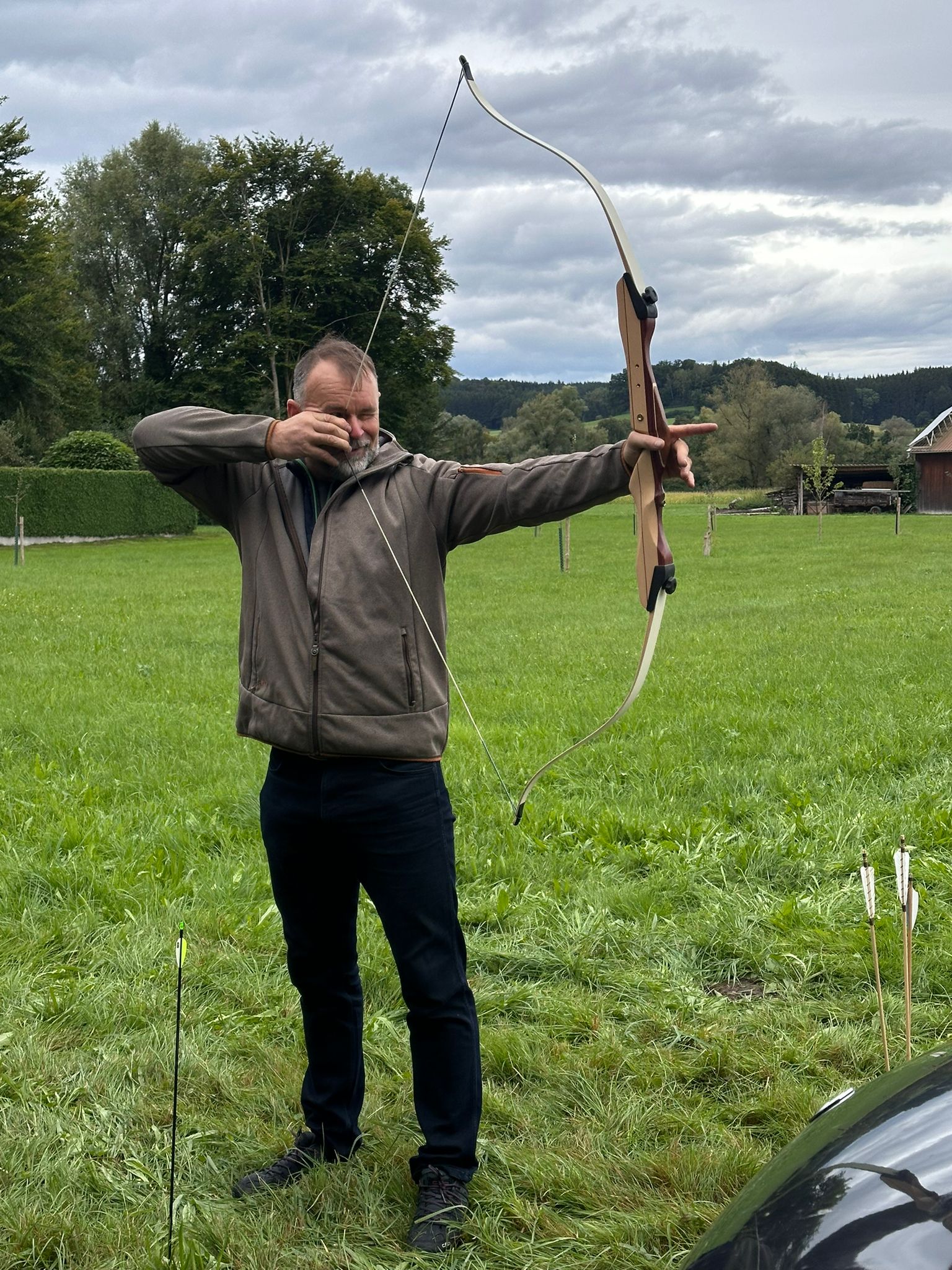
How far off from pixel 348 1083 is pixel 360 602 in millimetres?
1205

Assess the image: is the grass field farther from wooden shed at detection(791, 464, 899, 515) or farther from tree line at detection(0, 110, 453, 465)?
wooden shed at detection(791, 464, 899, 515)

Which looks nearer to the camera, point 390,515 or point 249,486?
point 390,515

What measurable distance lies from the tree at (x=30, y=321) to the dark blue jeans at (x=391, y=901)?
118ft

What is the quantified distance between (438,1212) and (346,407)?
178cm

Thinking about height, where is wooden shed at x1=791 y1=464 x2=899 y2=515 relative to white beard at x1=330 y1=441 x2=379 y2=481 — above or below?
above

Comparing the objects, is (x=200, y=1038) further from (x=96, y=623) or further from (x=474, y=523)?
(x=96, y=623)

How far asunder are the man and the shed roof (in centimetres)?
4844

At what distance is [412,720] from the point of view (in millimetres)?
2480

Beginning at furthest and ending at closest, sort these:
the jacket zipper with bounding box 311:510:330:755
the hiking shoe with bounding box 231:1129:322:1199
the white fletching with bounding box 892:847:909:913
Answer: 1. the hiking shoe with bounding box 231:1129:322:1199
2. the jacket zipper with bounding box 311:510:330:755
3. the white fletching with bounding box 892:847:909:913

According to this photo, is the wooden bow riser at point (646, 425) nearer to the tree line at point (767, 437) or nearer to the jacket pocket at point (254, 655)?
the jacket pocket at point (254, 655)

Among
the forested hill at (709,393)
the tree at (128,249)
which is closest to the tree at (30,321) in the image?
the tree at (128,249)

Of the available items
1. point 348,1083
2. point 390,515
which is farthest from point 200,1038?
point 390,515

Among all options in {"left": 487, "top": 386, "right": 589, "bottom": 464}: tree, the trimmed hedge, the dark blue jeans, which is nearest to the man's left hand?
the dark blue jeans

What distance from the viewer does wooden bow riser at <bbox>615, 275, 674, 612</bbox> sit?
2359 millimetres
